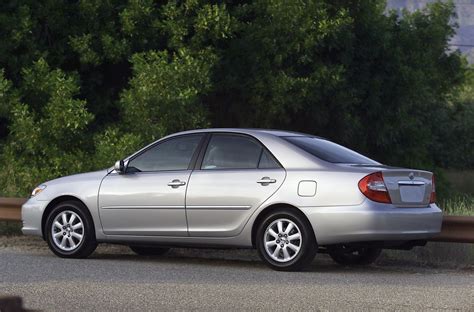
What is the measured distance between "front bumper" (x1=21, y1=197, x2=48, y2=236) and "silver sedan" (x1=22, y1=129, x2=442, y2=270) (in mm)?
14

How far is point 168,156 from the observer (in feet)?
40.4

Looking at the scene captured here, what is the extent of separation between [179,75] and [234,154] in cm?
769

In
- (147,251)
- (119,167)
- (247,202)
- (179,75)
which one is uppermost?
(179,75)

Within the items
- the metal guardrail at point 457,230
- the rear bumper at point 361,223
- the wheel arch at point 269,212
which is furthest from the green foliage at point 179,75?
the rear bumper at point 361,223

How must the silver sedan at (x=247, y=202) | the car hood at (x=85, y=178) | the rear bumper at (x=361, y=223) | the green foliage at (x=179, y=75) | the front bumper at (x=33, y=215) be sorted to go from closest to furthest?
the rear bumper at (x=361, y=223), the silver sedan at (x=247, y=202), the car hood at (x=85, y=178), the front bumper at (x=33, y=215), the green foliage at (x=179, y=75)

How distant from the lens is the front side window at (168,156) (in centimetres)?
1220

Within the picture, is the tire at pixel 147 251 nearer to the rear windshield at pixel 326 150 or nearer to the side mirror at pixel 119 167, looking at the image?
the side mirror at pixel 119 167

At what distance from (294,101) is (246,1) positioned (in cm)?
236

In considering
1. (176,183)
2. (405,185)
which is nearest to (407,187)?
(405,185)

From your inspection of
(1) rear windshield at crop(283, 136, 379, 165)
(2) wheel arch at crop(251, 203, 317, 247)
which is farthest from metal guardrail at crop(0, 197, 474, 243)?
(2) wheel arch at crop(251, 203, 317, 247)

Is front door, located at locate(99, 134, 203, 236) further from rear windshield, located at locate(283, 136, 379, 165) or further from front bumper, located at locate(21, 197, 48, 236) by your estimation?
rear windshield, located at locate(283, 136, 379, 165)

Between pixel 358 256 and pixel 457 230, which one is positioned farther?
pixel 358 256

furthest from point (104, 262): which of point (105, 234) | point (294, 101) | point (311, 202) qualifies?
point (294, 101)

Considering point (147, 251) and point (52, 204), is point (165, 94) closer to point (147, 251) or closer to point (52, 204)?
point (147, 251)
